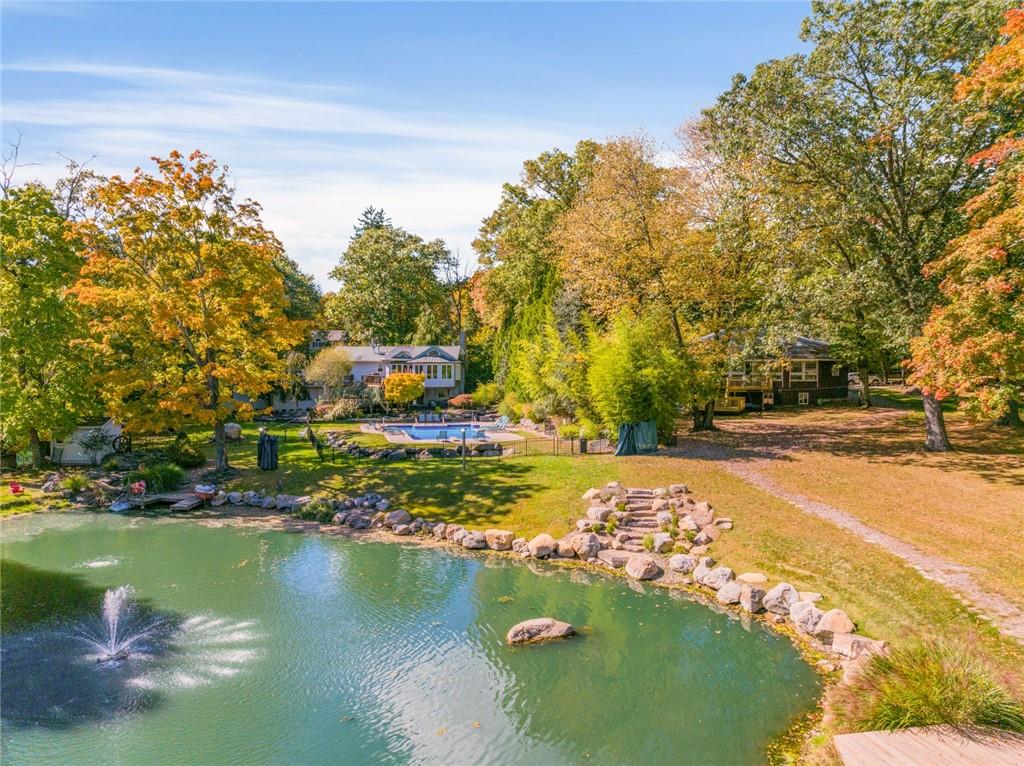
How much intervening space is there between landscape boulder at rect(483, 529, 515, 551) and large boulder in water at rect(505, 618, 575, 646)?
14.9 ft

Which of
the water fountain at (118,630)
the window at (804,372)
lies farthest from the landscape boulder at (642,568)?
the window at (804,372)

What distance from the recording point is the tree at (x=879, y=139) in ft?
60.8

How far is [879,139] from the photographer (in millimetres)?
19672

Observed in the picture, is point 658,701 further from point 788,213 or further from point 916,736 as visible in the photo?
point 788,213

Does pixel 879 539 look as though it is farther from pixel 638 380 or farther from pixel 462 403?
pixel 462 403

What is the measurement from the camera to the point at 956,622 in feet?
32.1

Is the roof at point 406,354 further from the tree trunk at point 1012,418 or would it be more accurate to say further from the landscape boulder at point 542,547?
the tree trunk at point 1012,418

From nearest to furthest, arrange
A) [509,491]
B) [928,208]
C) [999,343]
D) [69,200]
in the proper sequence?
[999,343] → [509,491] → [928,208] → [69,200]

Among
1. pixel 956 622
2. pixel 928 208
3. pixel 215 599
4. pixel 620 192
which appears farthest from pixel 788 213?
pixel 215 599

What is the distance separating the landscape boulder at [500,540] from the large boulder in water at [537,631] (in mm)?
4530

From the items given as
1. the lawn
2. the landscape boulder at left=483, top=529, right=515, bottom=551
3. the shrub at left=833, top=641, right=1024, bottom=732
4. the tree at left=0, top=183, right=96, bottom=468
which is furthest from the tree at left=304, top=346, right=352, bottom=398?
the shrub at left=833, top=641, right=1024, bottom=732

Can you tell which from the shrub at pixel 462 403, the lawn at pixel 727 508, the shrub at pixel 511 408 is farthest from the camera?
the shrub at pixel 462 403

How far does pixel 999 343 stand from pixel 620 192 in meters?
15.4

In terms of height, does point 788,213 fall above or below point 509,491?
above
